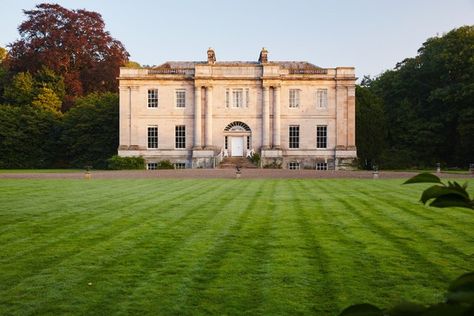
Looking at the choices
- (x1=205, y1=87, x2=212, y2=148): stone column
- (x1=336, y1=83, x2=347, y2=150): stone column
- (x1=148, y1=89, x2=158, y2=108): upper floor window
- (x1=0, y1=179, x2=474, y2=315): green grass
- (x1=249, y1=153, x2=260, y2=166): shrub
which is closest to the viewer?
(x1=0, y1=179, x2=474, y2=315): green grass

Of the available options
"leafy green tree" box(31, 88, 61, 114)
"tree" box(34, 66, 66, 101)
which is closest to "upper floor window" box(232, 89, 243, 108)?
"leafy green tree" box(31, 88, 61, 114)

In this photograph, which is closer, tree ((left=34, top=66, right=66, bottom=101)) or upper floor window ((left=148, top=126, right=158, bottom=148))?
upper floor window ((left=148, top=126, right=158, bottom=148))

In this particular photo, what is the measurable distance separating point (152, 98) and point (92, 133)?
24.2 ft

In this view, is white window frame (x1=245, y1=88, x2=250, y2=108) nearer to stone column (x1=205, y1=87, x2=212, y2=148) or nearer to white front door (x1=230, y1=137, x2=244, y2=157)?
white front door (x1=230, y1=137, x2=244, y2=157)

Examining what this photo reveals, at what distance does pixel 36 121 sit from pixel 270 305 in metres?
47.7

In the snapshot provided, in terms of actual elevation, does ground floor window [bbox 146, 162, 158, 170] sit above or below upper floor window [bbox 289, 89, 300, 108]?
below

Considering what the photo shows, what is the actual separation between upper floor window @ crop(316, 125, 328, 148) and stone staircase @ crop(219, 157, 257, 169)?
6587 mm

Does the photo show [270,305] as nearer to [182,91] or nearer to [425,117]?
[182,91]

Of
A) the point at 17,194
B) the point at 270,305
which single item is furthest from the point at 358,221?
the point at 17,194

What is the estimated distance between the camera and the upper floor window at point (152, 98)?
45250 mm

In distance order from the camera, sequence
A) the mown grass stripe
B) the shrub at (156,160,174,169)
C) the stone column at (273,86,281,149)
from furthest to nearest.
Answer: the stone column at (273,86,281,149)
the shrub at (156,160,174,169)
the mown grass stripe

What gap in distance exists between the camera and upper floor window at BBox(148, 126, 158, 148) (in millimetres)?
45250

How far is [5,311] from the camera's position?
5.24 m

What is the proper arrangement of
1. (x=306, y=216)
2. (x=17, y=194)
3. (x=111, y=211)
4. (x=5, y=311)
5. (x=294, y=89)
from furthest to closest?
(x=294, y=89), (x=17, y=194), (x=111, y=211), (x=306, y=216), (x=5, y=311)
